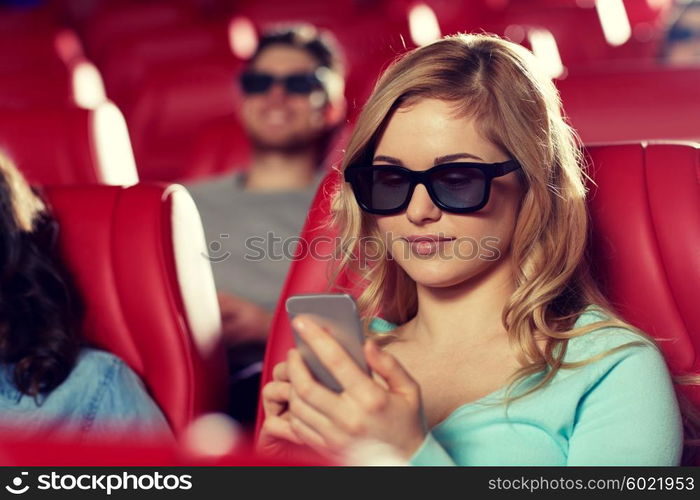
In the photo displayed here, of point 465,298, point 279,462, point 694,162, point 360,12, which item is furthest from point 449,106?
point 360,12

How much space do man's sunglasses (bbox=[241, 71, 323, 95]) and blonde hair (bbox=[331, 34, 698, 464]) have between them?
3.88ft

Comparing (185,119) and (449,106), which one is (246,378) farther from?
(185,119)

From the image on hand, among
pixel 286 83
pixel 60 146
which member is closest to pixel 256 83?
pixel 286 83

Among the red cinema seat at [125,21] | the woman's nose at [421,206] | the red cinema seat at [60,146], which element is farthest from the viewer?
the red cinema seat at [125,21]

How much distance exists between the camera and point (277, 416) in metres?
1.01

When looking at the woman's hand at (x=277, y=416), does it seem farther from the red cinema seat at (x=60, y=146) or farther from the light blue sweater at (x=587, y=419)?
the red cinema seat at (x=60, y=146)

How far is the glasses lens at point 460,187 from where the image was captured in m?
1.07

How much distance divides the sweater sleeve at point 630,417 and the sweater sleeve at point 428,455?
0.17 meters

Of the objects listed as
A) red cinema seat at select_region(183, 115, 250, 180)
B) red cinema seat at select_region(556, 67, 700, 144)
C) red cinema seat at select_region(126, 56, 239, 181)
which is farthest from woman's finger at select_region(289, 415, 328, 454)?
red cinema seat at select_region(126, 56, 239, 181)

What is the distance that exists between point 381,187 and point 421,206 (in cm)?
6

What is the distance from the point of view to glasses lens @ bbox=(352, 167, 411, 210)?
109 centimetres

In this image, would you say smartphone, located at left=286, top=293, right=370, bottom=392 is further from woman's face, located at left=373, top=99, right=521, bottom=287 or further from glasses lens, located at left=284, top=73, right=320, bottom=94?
glasses lens, located at left=284, top=73, right=320, bottom=94

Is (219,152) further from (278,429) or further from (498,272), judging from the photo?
(278,429)

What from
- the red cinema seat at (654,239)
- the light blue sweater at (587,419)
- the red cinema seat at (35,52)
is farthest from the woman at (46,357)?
the red cinema seat at (35,52)
